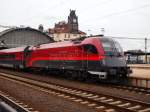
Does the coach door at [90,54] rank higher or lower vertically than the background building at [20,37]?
lower

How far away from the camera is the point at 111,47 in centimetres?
2039

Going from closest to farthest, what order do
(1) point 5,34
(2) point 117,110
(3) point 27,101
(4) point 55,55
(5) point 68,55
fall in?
(2) point 117,110, (3) point 27,101, (5) point 68,55, (4) point 55,55, (1) point 5,34

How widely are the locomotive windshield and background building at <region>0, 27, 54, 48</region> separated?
59614mm

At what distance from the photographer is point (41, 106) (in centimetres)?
1170

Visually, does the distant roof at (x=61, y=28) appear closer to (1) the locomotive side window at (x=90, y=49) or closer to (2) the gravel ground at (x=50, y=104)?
(1) the locomotive side window at (x=90, y=49)

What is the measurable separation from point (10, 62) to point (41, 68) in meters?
13.0

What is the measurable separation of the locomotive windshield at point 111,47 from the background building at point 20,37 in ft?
196

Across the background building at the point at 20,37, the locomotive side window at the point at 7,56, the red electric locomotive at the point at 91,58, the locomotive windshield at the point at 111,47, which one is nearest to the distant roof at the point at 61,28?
the background building at the point at 20,37

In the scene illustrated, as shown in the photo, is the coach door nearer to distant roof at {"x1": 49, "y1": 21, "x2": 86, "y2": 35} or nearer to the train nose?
the train nose

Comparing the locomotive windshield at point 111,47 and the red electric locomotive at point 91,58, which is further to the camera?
the locomotive windshield at point 111,47

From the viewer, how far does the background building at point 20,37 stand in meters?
79.1

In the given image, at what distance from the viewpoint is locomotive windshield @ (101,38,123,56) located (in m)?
19.9

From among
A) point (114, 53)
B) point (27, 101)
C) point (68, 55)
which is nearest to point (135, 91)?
point (114, 53)

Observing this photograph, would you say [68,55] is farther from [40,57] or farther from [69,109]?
[69,109]
